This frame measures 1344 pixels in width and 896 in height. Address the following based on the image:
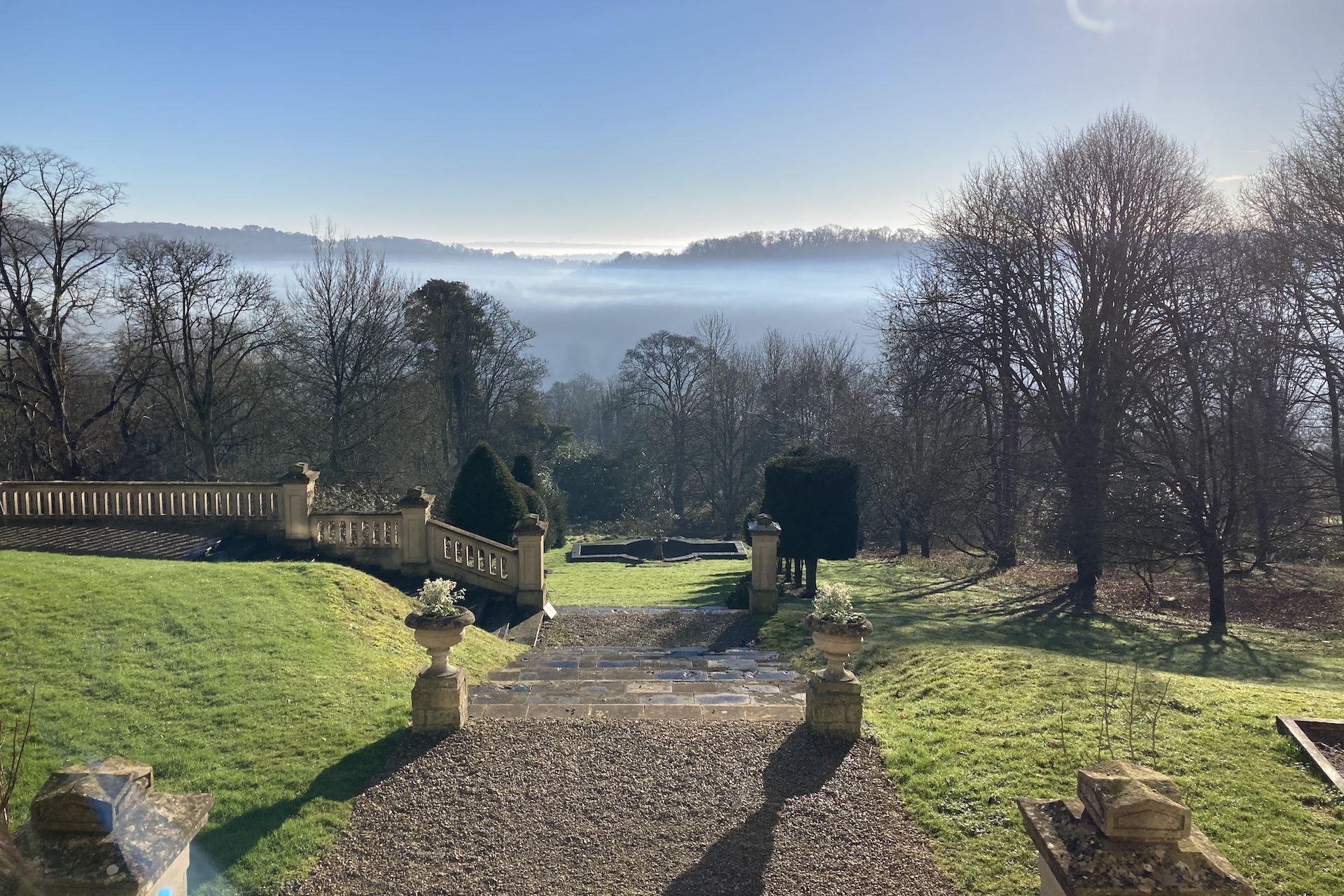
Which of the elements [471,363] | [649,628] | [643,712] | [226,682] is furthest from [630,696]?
[471,363]

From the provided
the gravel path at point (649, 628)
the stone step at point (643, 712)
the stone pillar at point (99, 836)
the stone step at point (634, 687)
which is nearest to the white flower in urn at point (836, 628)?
the stone step at point (643, 712)

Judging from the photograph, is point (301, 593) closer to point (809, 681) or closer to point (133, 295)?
point (809, 681)

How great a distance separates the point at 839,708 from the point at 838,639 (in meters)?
0.73

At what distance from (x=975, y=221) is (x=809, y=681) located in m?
16.5

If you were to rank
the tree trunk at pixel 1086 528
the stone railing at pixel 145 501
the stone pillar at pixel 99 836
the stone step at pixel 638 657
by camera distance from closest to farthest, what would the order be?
the stone pillar at pixel 99 836 < the stone step at pixel 638 657 < the stone railing at pixel 145 501 < the tree trunk at pixel 1086 528

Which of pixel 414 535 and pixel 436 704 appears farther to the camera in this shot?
pixel 414 535

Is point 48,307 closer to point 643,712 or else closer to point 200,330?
point 200,330

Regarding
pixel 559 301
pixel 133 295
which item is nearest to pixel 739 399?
pixel 133 295

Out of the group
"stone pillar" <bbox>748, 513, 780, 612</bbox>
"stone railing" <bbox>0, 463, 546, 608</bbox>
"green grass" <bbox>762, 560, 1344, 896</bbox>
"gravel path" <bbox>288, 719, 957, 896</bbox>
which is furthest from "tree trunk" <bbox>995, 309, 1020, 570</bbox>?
"gravel path" <bbox>288, 719, 957, 896</bbox>

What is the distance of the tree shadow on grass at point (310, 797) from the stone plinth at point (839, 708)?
148 inches

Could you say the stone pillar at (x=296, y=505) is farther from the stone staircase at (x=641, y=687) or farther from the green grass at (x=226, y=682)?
the stone staircase at (x=641, y=687)

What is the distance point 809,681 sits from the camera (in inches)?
317

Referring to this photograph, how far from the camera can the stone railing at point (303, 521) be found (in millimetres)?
15188

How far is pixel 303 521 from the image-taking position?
51.2 ft
